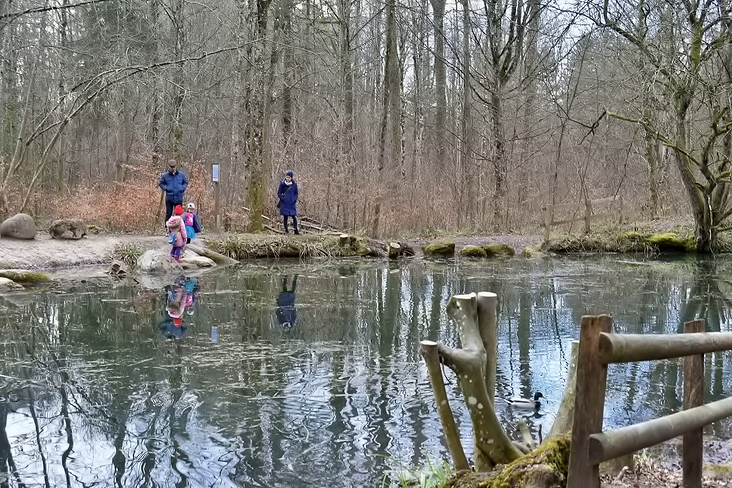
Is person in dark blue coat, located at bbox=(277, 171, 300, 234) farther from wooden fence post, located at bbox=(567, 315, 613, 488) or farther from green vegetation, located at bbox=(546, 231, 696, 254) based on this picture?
wooden fence post, located at bbox=(567, 315, 613, 488)

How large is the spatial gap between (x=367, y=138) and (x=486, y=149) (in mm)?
A: 4592

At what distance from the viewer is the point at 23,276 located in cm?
1477

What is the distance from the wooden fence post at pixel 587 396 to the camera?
306cm

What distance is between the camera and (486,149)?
2877 cm

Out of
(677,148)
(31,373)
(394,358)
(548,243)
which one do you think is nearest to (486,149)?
(548,243)

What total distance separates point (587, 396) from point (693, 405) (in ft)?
4.56

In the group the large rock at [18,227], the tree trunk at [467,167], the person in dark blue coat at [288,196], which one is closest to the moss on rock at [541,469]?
the large rock at [18,227]

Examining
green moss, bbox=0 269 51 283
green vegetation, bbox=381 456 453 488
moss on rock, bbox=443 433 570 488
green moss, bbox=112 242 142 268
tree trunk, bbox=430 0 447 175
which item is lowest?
green vegetation, bbox=381 456 453 488

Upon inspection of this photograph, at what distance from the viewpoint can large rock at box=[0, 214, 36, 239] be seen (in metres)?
17.2

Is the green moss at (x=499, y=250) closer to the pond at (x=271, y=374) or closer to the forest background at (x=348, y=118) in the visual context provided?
the forest background at (x=348, y=118)

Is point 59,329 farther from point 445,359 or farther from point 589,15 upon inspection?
point 589,15

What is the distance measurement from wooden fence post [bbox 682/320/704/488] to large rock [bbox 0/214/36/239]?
16295mm

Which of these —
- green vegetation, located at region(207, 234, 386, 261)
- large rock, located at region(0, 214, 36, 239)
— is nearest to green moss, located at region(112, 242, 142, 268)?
large rock, located at region(0, 214, 36, 239)

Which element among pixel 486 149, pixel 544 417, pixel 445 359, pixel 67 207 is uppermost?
pixel 486 149
